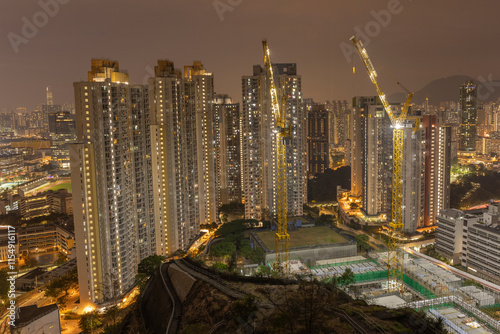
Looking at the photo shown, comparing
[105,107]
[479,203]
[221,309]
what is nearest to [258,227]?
[105,107]

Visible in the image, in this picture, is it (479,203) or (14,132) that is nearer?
(479,203)

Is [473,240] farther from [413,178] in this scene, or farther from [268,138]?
[268,138]

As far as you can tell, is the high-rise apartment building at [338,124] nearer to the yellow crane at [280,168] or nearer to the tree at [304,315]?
the yellow crane at [280,168]

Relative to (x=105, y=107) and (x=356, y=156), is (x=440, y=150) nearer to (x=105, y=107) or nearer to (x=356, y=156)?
(x=356, y=156)

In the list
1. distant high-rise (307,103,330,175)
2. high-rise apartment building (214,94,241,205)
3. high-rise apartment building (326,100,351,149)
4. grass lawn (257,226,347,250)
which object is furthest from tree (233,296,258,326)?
high-rise apartment building (326,100,351,149)

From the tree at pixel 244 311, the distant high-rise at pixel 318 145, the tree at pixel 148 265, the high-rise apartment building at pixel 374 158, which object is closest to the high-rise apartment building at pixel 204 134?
the tree at pixel 148 265

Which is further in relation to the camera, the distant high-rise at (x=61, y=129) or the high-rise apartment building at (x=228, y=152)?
the distant high-rise at (x=61, y=129)
